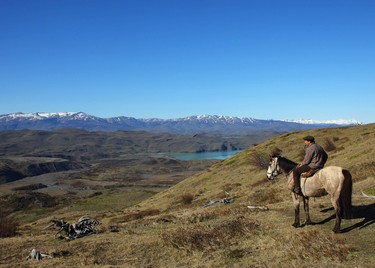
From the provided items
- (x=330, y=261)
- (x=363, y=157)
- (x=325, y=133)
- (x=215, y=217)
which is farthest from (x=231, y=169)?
(x=330, y=261)

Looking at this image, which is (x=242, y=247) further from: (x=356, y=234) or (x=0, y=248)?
(x=0, y=248)

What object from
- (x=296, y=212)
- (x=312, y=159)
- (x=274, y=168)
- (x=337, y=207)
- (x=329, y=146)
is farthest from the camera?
(x=329, y=146)

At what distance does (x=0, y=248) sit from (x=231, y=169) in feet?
151

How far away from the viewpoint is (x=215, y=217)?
22516mm

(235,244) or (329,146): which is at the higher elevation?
(329,146)

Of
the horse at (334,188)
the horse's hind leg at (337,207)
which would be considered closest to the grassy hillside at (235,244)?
the horse's hind leg at (337,207)

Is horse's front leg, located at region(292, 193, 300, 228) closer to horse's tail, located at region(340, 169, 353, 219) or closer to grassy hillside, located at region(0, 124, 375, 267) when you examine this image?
grassy hillside, located at region(0, 124, 375, 267)

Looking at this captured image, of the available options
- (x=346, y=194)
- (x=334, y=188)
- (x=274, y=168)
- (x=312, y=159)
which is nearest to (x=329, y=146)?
(x=274, y=168)

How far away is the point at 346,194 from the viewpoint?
552 inches

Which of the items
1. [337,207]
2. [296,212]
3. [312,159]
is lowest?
[296,212]

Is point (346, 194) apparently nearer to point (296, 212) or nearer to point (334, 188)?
point (334, 188)

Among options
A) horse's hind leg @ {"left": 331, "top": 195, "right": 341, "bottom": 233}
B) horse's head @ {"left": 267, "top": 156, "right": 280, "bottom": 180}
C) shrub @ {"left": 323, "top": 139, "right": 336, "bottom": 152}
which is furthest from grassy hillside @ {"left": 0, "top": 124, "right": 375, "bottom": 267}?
shrub @ {"left": 323, "top": 139, "right": 336, "bottom": 152}

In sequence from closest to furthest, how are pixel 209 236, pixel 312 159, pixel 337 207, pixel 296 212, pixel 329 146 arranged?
pixel 337 207
pixel 312 159
pixel 296 212
pixel 209 236
pixel 329 146

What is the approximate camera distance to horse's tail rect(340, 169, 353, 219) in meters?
13.8
